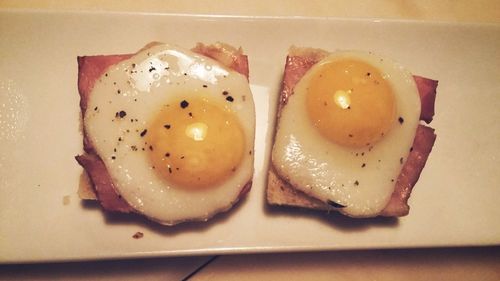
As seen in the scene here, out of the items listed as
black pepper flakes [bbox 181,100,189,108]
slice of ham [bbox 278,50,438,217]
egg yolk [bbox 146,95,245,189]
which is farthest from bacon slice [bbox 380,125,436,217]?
black pepper flakes [bbox 181,100,189,108]

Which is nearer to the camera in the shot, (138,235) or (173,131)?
(173,131)

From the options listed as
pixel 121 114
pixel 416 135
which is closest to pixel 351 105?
pixel 416 135

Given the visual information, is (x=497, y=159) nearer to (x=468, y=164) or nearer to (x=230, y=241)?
(x=468, y=164)

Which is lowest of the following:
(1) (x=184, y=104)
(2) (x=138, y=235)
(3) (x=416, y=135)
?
(2) (x=138, y=235)

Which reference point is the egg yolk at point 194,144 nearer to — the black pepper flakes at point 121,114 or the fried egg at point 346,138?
the black pepper flakes at point 121,114

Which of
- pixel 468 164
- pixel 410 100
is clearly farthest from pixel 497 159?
pixel 410 100

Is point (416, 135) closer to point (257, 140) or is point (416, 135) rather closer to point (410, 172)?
point (410, 172)

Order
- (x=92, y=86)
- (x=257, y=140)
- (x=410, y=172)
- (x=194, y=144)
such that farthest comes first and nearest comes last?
(x=257, y=140) → (x=410, y=172) → (x=92, y=86) → (x=194, y=144)
